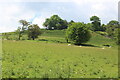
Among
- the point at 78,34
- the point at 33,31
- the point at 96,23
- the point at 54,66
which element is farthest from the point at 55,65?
the point at 96,23

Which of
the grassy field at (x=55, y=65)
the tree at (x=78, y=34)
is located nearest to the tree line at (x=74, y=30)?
the tree at (x=78, y=34)

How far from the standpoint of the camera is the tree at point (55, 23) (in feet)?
589

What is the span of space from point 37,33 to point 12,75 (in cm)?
9462

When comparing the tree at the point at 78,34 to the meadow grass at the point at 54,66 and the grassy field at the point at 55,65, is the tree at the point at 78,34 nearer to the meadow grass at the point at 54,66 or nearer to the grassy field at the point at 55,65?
the grassy field at the point at 55,65

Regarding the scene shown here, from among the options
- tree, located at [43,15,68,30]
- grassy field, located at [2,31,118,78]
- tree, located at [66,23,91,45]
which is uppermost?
tree, located at [43,15,68,30]

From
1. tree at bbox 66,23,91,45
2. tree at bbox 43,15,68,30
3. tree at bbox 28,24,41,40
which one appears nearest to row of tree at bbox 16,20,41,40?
tree at bbox 28,24,41,40

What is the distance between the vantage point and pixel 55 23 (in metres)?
184

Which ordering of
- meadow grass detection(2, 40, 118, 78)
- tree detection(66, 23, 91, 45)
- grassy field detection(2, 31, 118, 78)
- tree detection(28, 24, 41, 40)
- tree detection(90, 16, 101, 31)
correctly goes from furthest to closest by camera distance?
tree detection(90, 16, 101, 31), tree detection(28, 24, 41, 40), tree detection(66, 23, 91, 45), grassy field detection(2, 31, 118, 78), meadow grass detection(2, 40, 118, 78)

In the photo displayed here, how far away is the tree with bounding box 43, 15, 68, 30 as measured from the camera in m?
180

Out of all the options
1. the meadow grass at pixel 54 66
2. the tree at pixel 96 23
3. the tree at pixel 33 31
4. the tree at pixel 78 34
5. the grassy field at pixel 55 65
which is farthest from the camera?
the tree at pixel 96 23

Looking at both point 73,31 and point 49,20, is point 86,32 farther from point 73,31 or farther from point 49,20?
point 49,20

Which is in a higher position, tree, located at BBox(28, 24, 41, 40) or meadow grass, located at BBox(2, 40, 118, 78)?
tree, located at BBox(28, 24, 41, 40)

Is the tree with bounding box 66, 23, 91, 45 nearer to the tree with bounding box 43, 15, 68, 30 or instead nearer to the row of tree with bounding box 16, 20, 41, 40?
the row of tree with bounding box 16, 20, 41, 40

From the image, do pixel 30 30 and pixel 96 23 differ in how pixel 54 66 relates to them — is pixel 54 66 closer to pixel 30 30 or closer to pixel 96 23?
pixel 30 30
